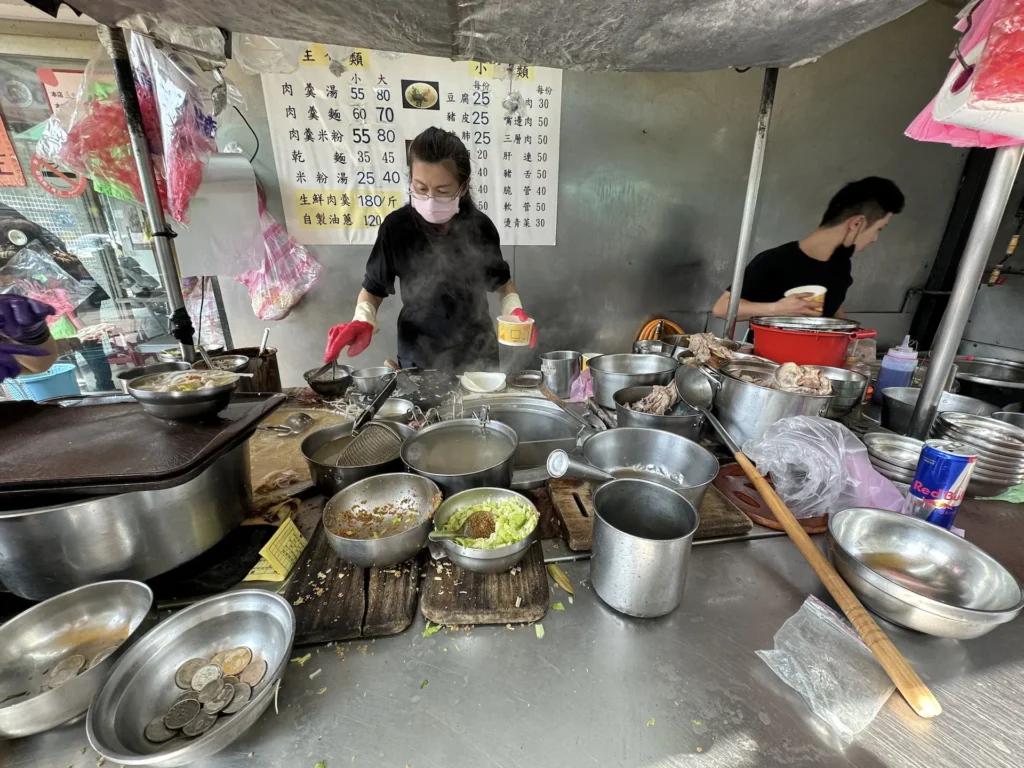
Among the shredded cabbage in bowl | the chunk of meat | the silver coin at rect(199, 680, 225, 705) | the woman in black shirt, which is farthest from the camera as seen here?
the woman in black shirt

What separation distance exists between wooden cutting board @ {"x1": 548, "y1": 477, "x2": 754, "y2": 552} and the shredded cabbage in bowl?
0.22 metres

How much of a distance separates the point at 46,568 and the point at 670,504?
1834 millimetres

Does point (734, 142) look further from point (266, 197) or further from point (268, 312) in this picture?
point (268, 312)

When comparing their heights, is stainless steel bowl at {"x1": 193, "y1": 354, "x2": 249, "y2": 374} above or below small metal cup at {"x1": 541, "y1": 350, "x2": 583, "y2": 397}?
above

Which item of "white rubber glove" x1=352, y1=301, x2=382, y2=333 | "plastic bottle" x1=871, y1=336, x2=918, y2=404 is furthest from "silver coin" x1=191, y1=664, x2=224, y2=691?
"plastic bottle" x1=871, y1=336, x2=918, y2=404

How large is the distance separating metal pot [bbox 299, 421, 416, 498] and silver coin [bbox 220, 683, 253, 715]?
0.72m

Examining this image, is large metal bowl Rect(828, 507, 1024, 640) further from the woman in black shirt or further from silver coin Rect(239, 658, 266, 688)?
the woman in black shirt

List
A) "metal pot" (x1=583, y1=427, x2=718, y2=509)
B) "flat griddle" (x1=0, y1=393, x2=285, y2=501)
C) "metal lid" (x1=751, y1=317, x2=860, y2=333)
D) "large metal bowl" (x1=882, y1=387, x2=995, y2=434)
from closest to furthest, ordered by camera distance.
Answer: "flat griddle" (x1=0, y1=393, x2=285, y2=501), "metal pot" (x1=583, y1=427, x2=718, y2=509), "large metal bowl" (x1=882, y1=387, x2=995, y2=434), "metal lid" (x1=751, y1=317, x2=860, y2=333)

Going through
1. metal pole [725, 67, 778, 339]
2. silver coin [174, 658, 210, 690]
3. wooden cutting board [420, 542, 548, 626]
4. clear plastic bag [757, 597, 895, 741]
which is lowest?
clear plastic bag [757, 597, 895, 741]

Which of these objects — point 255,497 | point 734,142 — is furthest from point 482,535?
point 734,142

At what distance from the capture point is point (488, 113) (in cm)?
419

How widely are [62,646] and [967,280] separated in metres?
3.37

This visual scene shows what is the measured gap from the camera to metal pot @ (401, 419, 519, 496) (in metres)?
1.51

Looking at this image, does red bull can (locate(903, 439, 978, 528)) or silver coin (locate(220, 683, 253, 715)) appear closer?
silver coin (locate(220, 683, 253, 715))
